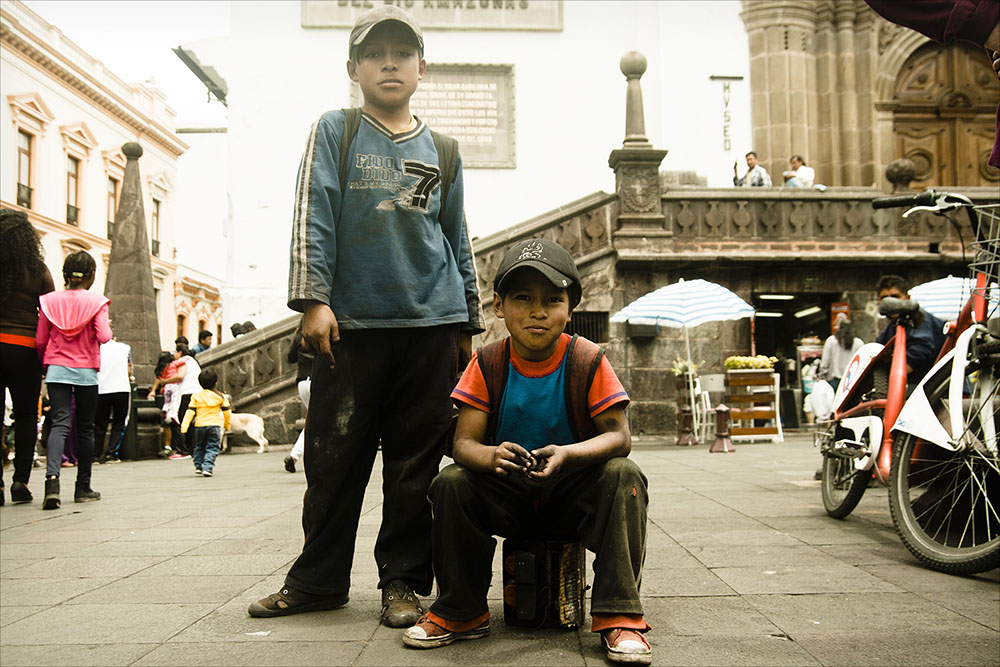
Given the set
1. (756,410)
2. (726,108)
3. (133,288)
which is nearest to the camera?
(756,410)

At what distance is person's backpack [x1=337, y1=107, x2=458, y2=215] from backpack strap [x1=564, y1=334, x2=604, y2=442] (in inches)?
35.6

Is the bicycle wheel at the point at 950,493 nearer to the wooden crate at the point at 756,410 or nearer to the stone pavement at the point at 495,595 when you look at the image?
the stone pavement at the point at 495,595

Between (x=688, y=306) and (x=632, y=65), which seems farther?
(x=632, y=65)

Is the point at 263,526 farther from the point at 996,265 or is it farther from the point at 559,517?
the point at 996,265

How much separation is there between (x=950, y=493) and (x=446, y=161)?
2.53m

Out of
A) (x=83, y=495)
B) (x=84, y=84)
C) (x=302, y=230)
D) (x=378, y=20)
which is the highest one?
(x=84, y=84)

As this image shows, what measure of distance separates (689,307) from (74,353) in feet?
25.0

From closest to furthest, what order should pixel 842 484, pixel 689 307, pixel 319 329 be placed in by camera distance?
1. pixel 319 329
2. pixel 842 484
3. pixel 689 307

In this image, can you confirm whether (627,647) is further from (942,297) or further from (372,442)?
(942,297)

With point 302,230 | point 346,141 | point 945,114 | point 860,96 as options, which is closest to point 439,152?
point 346,141

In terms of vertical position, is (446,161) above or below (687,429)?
above

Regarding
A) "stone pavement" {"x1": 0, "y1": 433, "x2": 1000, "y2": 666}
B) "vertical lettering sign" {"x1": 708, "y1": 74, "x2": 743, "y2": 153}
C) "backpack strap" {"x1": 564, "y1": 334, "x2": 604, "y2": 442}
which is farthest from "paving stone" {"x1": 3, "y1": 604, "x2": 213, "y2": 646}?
"vertical lettering sign" {"x1": 708, "y1": 74, "x2": 743, "y2": 153}

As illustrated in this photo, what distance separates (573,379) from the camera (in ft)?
9.71

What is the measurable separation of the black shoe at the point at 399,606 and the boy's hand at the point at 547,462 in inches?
29.5
